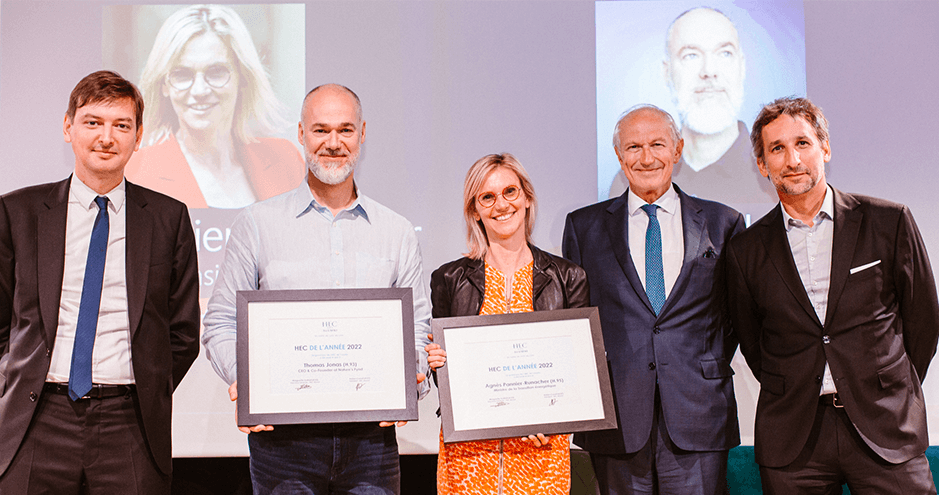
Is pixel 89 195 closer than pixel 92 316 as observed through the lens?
No

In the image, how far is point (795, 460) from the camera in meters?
2.42

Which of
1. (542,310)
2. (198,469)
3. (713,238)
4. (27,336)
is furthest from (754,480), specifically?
(27,336)

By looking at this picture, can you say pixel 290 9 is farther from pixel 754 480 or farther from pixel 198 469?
pixel 754 480

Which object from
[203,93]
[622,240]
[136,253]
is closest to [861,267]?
[622,240]

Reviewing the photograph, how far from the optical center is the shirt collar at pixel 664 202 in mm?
2750

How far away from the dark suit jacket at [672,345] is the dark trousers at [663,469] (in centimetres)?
4

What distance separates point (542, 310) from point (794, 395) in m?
0.97

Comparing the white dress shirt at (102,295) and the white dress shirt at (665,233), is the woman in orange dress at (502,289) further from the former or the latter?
the white dress shirt at (102,295)

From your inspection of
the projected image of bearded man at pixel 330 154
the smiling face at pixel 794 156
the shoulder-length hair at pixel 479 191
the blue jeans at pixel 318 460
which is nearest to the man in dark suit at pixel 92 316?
the blue jeans at pixel 318 460

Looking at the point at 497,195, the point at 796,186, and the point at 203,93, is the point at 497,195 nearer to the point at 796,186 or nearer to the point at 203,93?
the point at 796,186

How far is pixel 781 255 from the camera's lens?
8.32 ft

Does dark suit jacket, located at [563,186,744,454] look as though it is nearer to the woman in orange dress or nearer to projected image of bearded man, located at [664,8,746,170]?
the woman in orange dress

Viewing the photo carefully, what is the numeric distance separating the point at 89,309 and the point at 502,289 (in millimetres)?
1388

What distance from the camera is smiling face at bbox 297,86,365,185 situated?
243 centimetres
